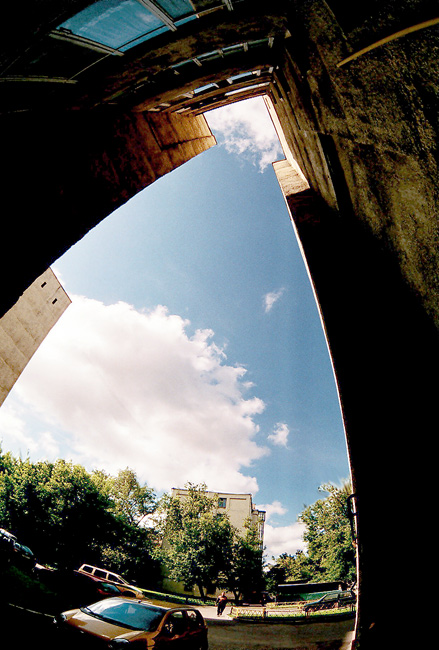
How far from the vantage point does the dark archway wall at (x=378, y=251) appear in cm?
192

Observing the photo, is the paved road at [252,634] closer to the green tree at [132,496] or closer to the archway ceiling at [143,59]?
the archway ceiling at [143,59]

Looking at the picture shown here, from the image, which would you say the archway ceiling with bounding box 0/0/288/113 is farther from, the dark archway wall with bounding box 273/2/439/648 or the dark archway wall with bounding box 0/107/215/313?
the dark archway wall with bounding box 273/2/439/648

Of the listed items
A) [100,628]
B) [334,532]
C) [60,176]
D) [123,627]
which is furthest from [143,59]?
[334,532]

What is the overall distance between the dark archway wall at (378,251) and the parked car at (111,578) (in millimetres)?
13566

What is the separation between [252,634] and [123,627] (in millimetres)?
9811

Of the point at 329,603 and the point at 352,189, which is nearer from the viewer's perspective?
the point at 352,189

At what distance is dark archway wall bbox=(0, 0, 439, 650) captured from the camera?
80.7 inches

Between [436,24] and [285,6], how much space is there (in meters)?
3.04

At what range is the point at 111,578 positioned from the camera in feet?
50.8

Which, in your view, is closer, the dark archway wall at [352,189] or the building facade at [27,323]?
the dark archway wall at [352,189]

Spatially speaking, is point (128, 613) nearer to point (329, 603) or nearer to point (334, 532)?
point (329, 603)

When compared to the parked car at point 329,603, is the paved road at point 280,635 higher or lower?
higher

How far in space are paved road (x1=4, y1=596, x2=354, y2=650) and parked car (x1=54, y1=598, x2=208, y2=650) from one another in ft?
1.63

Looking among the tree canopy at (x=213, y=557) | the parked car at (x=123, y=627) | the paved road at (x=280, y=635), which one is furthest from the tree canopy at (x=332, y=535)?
the parked car at (x=123, y=627)
